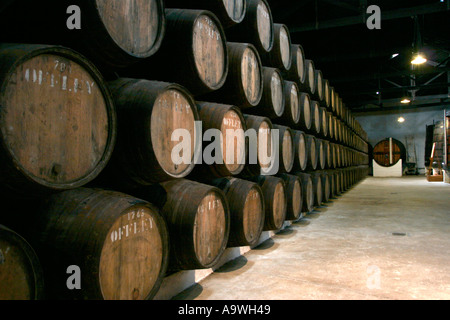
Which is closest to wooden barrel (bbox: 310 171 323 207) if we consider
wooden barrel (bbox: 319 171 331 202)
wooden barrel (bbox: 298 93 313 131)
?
wooden barrel (bbox: 319 171 331 202)

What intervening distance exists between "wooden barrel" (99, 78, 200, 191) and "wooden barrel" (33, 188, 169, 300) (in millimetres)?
240

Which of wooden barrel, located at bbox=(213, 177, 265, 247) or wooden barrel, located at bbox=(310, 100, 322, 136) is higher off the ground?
wooden barrel, located at bbox=(310, 100, 322, 136)

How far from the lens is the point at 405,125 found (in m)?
21.1

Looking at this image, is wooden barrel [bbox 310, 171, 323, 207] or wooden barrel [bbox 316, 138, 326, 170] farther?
wooden barrel [bbox 316, 138, 326, 170]

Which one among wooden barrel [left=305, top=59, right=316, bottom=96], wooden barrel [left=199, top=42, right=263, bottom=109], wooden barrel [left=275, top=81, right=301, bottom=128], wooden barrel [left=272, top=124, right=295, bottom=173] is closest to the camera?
wooden barrel [left=199, top=42, right=263, bottom=109]

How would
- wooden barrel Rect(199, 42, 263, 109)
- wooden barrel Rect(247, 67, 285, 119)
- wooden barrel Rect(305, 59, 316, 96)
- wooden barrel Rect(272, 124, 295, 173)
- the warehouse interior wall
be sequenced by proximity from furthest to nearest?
the warehouse interior wall
wooden barrel Rect(305, 59, 316, 96)
wooden barrel Rect(272, 124, 295, 173)
wooden barrel Rect(247, 67, 285, 119)
wooden barrel Rect(199, 42, 263, 109)

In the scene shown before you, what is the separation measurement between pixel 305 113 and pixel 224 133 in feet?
10.1

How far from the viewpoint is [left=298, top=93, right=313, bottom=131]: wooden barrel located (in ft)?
17.7

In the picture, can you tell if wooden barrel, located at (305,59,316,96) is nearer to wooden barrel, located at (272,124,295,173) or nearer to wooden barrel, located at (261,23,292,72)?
wooden barrel, located at (261,23,292,72)

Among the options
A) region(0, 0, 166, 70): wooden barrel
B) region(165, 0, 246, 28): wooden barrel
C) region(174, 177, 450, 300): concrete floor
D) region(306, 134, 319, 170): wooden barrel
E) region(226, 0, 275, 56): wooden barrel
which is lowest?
region(174, 177, 450, 300): concrete floor

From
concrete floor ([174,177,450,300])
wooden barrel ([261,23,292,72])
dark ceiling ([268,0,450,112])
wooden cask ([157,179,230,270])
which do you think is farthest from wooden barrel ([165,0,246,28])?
dark ceiling ([268,0,450,112])

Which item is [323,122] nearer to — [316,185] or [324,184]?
[324,184]

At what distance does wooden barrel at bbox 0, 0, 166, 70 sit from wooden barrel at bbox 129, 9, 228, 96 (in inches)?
18.0

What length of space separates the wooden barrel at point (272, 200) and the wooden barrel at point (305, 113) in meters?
1.74
